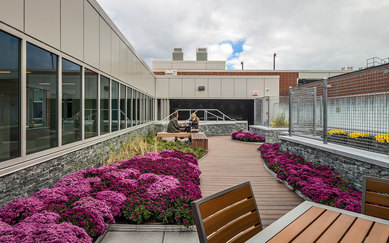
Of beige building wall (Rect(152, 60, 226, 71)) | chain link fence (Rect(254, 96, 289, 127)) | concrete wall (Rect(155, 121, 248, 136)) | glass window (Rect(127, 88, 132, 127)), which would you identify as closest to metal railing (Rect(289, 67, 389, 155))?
chain link fence (Rect(254, 96, 289, 127))

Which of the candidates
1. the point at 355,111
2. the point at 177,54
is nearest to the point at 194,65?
the point at 177,54

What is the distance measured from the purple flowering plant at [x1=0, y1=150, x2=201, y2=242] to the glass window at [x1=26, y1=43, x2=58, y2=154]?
0.90 metres

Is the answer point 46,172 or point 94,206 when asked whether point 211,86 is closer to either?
point 46,172

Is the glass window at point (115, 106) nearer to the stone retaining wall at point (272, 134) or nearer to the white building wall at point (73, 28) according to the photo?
the white building wall at point (73, 28)

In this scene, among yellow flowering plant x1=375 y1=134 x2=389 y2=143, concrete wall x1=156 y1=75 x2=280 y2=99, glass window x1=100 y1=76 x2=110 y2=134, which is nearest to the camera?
yellow flowering plant x1=375 y1=134 x2=389 y2=143

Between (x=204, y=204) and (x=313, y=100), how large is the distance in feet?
22.9

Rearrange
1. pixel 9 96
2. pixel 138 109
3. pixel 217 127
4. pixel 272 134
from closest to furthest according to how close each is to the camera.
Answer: pixel 9 96, pixel 272 134, pixel 138 109, pixel 217 127

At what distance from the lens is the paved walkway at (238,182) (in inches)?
133

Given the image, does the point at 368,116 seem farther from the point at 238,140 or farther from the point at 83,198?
the point at 238,140

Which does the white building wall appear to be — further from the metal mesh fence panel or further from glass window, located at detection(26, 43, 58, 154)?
the metal mesh fence panel

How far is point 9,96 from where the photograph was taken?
150 inches

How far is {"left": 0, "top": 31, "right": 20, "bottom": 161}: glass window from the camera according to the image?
12.0 ft

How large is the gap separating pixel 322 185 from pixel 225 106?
61.1ft

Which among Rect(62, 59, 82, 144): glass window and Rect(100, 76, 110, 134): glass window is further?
Rect(100, 76, 110, 134): glass window
